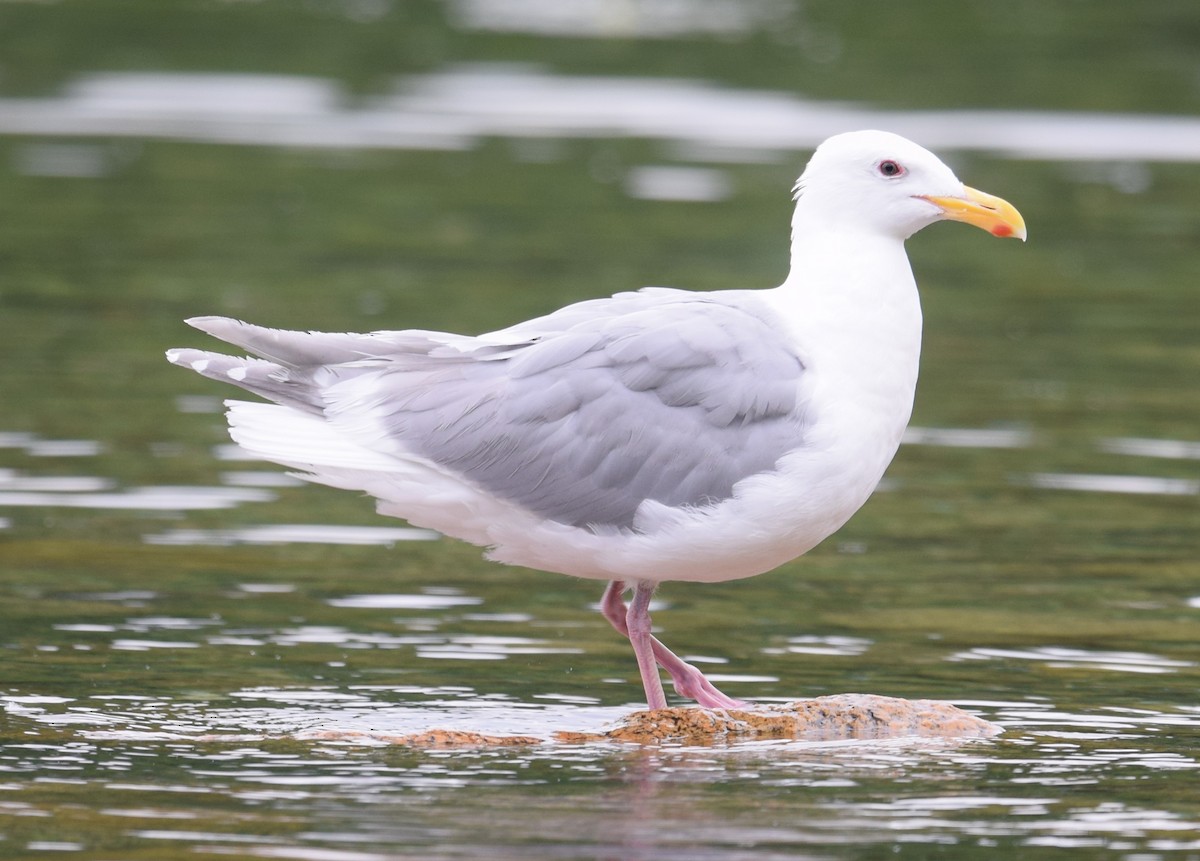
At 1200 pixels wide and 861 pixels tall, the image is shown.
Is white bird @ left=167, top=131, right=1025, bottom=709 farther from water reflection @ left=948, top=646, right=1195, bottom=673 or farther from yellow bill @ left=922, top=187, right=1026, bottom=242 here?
water reflection @ left=948, top=646, right=1195, bottom=673

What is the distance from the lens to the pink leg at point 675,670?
776 cm

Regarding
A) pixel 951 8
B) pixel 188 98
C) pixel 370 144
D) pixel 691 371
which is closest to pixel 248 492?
pixel 691 371

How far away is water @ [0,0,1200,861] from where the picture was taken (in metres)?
6.67

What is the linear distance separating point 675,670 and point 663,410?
96cm

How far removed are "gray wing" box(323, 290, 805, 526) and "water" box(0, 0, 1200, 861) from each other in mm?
825

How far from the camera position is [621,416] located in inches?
294

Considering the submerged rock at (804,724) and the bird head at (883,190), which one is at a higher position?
the bird head at (883,190)

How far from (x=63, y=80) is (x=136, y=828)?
22.3 metres

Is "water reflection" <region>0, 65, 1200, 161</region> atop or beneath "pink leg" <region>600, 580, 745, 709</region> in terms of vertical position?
atop

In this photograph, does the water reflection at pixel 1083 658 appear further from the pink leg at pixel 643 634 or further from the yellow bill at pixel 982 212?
the yellow bill at pixel 982 212

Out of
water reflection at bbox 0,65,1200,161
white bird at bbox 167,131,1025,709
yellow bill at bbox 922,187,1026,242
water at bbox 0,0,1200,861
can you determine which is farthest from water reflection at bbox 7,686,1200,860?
water reflection at bbox 0,65,1200,161

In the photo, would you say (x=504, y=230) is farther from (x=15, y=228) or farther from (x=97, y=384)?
(x=97, y=384)

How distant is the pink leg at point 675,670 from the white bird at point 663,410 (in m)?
0.03

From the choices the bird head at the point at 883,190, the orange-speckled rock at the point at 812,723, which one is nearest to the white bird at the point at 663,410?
the bird head at the point at 883,190
